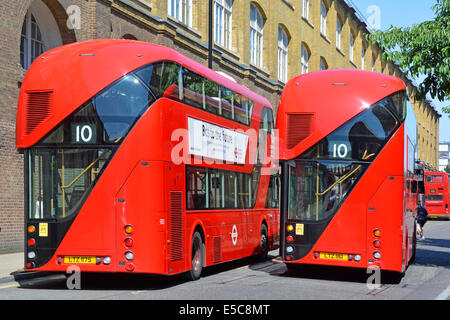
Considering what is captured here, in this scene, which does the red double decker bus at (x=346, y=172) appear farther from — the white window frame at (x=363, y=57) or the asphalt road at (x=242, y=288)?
the white window frame at (x=363, y=57)

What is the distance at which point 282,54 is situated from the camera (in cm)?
4081

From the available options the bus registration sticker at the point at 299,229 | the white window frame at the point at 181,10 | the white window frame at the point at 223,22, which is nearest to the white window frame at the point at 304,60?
the white window frame at the point at 223,22

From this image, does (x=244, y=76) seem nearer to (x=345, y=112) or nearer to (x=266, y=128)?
(x=266, y=128)

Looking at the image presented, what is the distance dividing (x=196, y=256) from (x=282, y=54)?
28787mm

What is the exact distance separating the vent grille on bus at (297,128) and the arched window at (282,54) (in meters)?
26.9

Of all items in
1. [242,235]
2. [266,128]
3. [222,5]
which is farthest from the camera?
[222,5]

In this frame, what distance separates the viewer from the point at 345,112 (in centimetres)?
1343

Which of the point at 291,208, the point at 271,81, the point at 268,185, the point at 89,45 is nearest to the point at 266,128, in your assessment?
the point at 268,185

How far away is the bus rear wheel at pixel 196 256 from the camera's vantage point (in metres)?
13.1

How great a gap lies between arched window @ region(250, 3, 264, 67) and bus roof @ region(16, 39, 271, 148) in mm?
24236

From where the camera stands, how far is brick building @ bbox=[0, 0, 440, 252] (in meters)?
18.4

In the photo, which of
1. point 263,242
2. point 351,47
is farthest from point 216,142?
point 351,47
